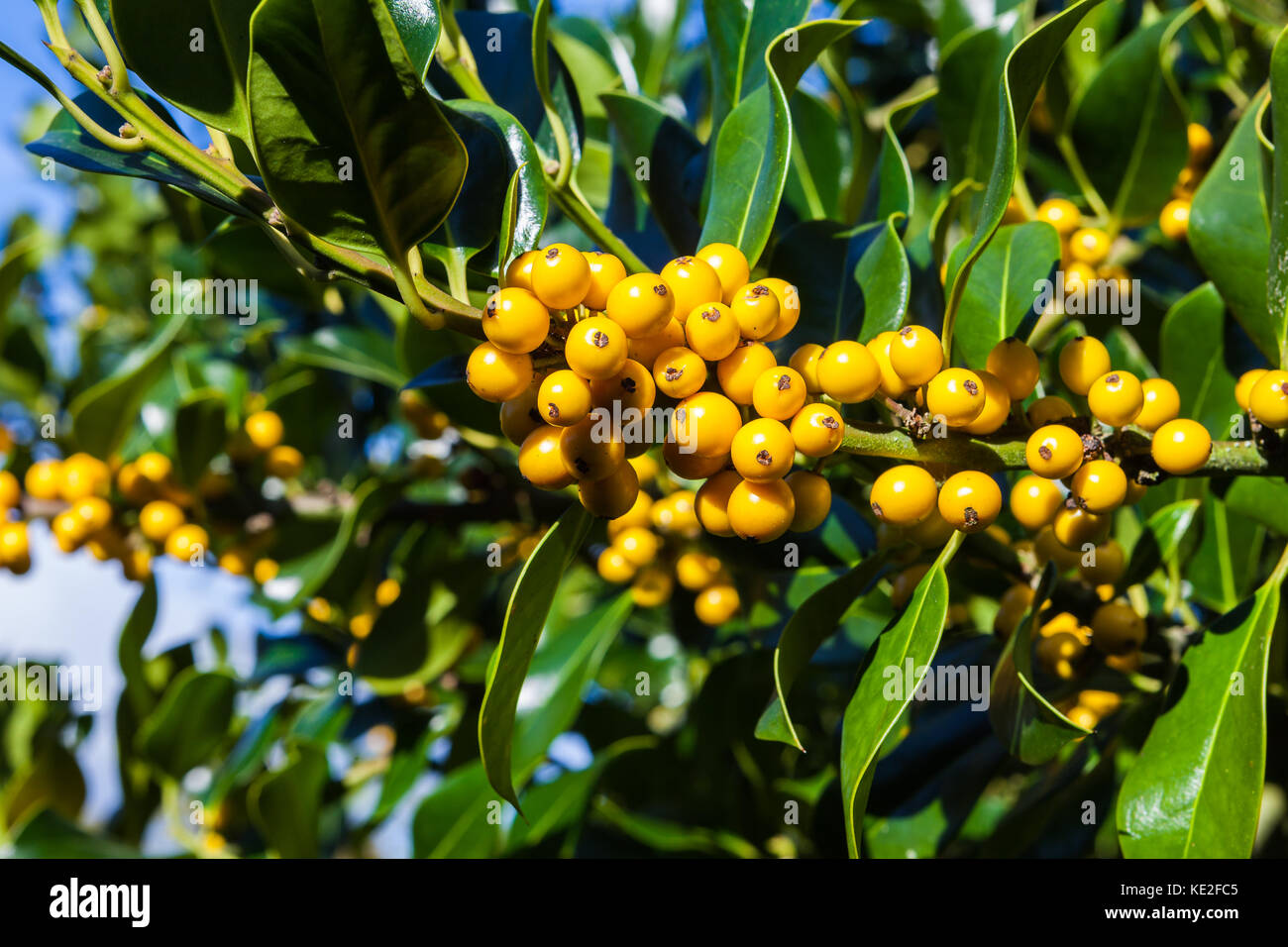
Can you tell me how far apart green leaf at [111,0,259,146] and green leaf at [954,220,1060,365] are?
3.54ft

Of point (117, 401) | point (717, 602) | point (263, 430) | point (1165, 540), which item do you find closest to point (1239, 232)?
point (1165, 540)

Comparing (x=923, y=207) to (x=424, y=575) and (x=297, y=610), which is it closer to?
(x=424, y=575)

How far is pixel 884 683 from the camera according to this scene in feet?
4.04

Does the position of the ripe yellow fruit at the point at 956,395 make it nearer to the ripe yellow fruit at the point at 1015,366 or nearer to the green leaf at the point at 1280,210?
the ripe yellow fruit at the point at 1015,366

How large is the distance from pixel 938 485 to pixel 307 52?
3.00 feet

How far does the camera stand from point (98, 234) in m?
5.24

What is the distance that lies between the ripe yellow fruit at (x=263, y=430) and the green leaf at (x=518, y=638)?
64.2 inches

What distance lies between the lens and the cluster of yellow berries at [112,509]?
2.41m

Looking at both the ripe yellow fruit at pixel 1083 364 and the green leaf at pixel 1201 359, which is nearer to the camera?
the ripe yellow fruit at pixel 1083 364

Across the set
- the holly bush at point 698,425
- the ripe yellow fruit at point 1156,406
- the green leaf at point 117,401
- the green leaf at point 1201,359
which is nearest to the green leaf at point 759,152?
the holly bush at point 698,425

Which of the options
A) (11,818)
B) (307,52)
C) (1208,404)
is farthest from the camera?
(11,818)

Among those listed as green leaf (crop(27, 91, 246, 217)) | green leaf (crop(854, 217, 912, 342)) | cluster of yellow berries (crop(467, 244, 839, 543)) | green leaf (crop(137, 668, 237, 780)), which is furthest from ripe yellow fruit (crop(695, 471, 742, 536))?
green leaf (crop(137, 668, 237, 780))

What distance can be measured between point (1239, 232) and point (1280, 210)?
265 millimetres

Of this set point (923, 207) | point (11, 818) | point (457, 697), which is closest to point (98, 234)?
point (11, 818)
